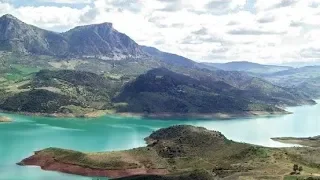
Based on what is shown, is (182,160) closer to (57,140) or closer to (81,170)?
(81,170)

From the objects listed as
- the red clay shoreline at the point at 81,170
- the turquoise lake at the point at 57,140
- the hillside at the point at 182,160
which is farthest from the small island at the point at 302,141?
the red clay shoreline at the point at 81,170

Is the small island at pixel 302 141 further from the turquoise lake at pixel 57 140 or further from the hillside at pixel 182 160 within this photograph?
the hillside at pixel 182 160

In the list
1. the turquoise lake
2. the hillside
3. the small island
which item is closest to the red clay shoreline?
the hillside

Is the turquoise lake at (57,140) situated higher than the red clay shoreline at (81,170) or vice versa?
the turquoise lake at (57,140)

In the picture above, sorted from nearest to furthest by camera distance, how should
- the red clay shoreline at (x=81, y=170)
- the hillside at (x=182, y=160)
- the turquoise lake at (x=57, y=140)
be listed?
1. the hillside at (x=182, y=160)
2. the turquoise lake at (x=57, y=140)
3. the red clay shoreline at (x=81, y=170)

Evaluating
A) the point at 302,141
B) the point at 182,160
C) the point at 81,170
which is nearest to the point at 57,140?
the point at 81,170

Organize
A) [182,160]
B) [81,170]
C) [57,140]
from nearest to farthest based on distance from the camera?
[81,170], [182,160], [57,140]

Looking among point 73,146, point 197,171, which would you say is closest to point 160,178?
point 197,171
